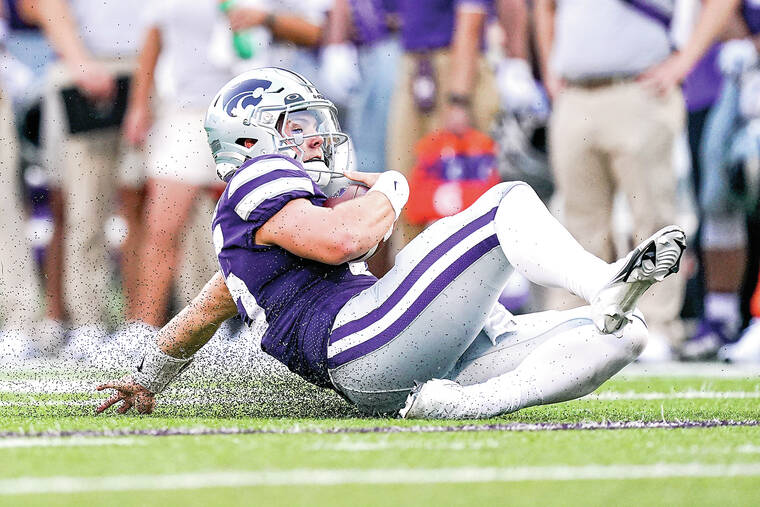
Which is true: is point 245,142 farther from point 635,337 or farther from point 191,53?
point 191,53

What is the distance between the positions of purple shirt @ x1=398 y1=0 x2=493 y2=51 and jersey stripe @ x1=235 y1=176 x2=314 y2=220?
3220mm

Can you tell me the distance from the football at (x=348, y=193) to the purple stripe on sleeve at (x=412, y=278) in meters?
0.36

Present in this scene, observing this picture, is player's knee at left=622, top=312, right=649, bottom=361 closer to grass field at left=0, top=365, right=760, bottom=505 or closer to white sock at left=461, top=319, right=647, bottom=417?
white sock at left=461, top=319, right=647, bottom=417

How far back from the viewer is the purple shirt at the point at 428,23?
6820mm

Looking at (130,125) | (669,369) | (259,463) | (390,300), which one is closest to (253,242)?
(390,300)

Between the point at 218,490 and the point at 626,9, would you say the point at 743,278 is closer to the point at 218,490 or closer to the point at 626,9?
the point at 626,9

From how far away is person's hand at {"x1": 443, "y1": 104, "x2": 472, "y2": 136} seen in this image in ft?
21.8

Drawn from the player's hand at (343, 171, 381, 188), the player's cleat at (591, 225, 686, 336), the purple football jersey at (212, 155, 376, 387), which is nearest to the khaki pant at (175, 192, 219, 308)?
the player's hand at (343, 171, 381, 188)

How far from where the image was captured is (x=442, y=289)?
3785mm

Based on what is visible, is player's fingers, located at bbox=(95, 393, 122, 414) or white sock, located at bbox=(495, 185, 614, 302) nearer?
white sock, located at bbox=(495, 185, 614, 302)

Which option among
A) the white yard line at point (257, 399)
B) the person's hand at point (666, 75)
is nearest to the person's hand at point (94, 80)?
the person's hand at point (666, 75)

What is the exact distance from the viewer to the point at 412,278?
12.5 ft

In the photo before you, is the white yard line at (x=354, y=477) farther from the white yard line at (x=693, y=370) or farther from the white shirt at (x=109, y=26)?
the white shirt at (x=109, y=26)

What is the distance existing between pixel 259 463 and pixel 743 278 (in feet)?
15.2
